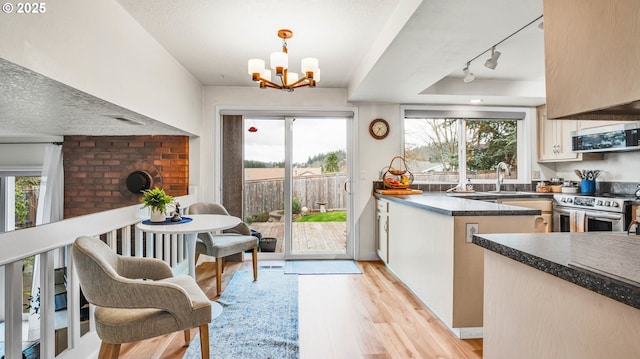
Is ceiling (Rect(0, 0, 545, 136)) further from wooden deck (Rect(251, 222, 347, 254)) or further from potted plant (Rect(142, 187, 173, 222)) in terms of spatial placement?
wooden deck (Rect(251, 222, 347, 254))

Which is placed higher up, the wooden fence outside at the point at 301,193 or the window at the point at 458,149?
the window at the point at 458,149

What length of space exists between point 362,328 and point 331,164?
2.49 meters

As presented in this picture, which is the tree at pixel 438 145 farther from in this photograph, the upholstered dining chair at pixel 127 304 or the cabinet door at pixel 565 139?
the upholstered dining chair at pixel 127 304

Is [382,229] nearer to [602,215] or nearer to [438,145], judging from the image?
[438,145]

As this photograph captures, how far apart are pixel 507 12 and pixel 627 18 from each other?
1.41 metres

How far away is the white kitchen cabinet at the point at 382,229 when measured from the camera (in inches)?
153

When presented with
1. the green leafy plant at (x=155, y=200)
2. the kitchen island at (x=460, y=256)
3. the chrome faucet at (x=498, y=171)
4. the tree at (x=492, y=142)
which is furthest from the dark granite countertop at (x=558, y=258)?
the tree at (x=492, y=142)

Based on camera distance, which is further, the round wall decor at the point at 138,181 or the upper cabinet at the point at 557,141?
the round wall decor at the point at 138,181

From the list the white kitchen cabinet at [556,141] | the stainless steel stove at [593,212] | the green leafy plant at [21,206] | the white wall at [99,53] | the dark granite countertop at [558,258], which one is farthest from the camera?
the green leafy plant at [21,206]

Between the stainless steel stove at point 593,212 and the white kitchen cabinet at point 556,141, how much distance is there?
559 mm

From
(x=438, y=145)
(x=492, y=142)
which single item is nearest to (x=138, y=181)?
→ (x=438, y=145)

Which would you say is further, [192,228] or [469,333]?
[192,228]

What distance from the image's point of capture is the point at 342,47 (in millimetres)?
3137

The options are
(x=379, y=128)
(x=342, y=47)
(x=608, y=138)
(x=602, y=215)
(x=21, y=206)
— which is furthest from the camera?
(x=21, y=206)
